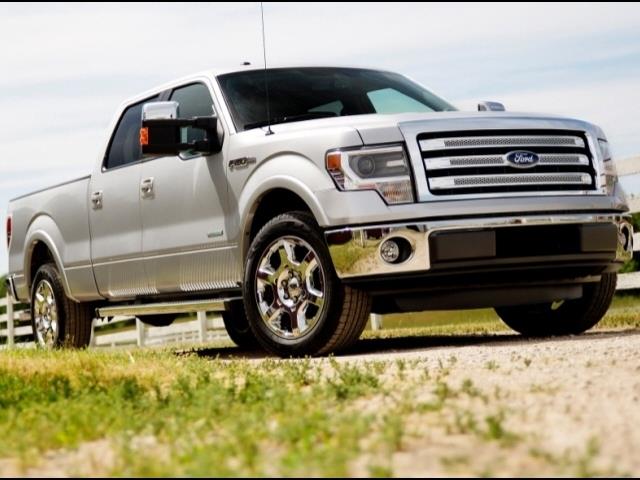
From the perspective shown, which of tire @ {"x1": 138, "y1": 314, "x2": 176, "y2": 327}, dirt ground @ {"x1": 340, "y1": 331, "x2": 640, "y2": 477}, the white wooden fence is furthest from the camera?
the white wooden fence

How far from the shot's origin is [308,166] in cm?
823

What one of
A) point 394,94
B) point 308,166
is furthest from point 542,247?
point 394,94

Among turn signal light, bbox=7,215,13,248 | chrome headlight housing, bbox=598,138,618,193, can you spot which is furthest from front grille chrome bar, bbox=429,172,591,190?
turn signal light, bbox=7,215,13,248

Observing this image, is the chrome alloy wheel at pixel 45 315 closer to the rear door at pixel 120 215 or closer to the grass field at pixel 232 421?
the rear door at pixel 120 215

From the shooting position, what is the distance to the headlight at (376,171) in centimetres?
797

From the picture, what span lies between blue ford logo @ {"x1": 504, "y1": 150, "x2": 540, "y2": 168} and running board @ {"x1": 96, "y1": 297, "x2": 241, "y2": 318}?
2159 mm

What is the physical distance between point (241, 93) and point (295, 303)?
1838 mm

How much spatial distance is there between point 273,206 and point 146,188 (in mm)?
1486

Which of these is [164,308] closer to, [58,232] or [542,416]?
[58,232]

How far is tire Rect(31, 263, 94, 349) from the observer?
11367mm

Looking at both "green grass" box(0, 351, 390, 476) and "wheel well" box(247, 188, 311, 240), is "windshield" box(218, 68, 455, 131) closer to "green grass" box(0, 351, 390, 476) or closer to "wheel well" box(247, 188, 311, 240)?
"wheel well" box(247, 188, 311, 240)

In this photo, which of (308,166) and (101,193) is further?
(101,193)

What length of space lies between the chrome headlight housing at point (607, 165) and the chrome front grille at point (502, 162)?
12 centimetres

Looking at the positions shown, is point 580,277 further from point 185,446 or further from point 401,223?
point 185,446
